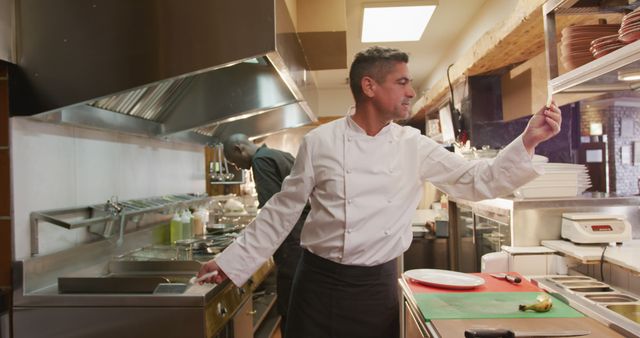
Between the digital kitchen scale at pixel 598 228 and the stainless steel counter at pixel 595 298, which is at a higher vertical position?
the digital kitchen scale at pixel 598 228

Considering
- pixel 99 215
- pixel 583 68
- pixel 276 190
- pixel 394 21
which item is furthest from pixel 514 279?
pixel 394 21

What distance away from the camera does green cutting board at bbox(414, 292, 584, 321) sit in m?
1.44

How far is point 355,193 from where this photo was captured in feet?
5.46

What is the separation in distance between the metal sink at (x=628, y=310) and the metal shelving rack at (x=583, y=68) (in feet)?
2.62

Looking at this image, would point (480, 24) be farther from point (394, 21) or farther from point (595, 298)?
point (595, 298)

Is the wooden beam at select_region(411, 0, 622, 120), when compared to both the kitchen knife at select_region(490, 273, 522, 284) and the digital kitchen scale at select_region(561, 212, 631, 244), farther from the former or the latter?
the kitchen knife at select_region(490, 273, 522, 284)

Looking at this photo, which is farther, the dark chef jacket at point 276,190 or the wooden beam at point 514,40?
the dark chef jacket at point 276,190

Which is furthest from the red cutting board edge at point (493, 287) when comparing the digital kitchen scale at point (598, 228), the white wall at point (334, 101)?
the white wall at point (334, 101)

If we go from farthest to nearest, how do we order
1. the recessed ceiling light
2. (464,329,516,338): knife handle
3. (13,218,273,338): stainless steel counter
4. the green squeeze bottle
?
the recessed ceiling light, the green squeeze bottle, (13,218,273,338): stainless steel counter, (464,329,516,338): knife handle

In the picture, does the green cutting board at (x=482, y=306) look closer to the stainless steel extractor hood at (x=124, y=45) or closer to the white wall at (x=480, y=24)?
the stainless steel extractor hood at (x=124, y=45)

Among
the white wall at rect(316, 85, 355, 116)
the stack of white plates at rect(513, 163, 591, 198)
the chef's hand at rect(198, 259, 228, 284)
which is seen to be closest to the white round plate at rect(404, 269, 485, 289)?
the stack of white plates at rect(513, 163, 591, 198)

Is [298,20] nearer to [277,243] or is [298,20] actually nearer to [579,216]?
[277,243]

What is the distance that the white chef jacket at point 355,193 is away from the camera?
1648mm

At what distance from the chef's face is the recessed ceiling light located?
1940 mm
